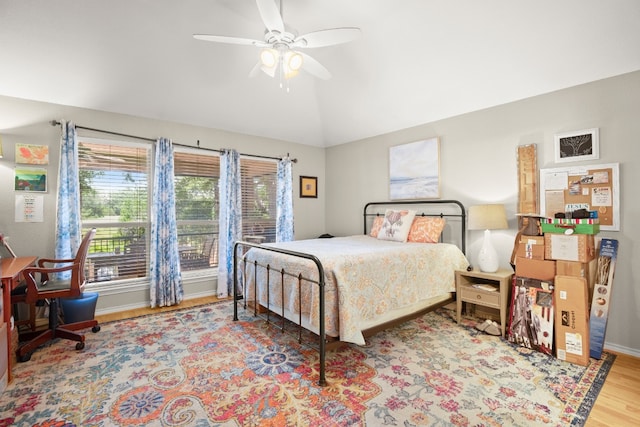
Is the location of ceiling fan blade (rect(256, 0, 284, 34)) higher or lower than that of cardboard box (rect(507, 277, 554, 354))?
higher

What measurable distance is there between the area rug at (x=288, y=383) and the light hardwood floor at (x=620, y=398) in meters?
0.06

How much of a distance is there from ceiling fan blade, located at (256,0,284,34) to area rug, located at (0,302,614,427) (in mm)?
2599

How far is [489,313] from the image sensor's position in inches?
137

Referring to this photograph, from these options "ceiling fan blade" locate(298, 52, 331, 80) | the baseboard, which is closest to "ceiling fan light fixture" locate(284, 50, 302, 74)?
"ceiling fan blade" locate(298, 52, 331, 80)

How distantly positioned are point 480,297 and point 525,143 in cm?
175

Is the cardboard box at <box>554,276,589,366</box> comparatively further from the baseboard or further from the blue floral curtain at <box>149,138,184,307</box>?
the blue floral curtain at <box>149,138,184,307</box>

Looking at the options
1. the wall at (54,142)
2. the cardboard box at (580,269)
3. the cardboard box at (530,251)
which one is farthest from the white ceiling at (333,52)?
the cardboard box at (580,269)

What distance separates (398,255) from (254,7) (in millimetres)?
2694

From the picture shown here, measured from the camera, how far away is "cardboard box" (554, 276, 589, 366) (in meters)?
2.45

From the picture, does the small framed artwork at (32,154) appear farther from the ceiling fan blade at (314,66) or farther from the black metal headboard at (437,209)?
the black metal headboard at (437,209)

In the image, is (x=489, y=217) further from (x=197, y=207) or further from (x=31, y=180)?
(x=31, y=180)

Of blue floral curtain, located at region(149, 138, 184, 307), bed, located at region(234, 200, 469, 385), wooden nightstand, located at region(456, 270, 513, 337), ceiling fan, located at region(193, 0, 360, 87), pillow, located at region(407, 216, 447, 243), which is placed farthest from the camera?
blue floral curtain, located at region(149, 138, 184, 307)

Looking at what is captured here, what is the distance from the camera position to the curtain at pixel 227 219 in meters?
4.44

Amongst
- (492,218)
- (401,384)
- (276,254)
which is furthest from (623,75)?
(276,254)
